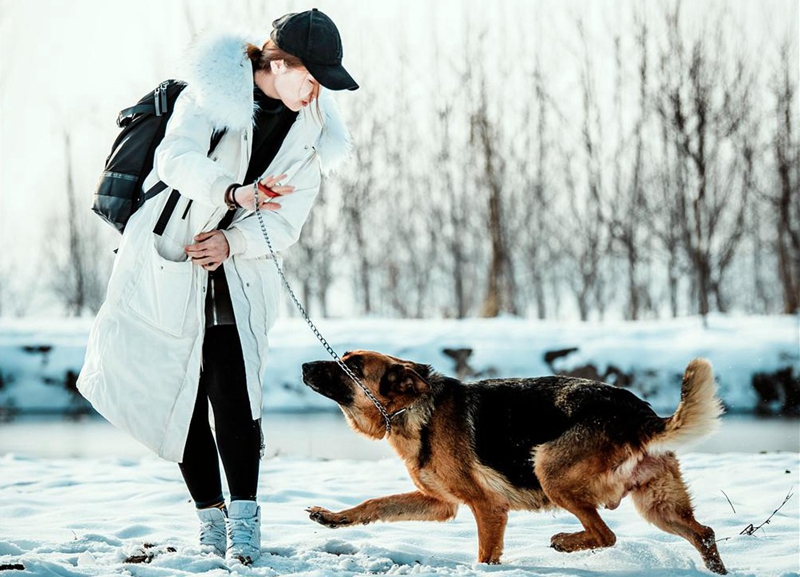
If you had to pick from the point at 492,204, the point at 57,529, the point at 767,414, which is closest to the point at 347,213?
the point at 492,204

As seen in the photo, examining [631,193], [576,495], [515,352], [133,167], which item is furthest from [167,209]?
[631,193]

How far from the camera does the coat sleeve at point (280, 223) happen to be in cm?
349

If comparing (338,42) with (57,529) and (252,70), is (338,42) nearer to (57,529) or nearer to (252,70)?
(252,70)

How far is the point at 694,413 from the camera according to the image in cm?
354

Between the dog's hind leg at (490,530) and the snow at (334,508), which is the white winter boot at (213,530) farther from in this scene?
the dog's hind leg at (490,530)

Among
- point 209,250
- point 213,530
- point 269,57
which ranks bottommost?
point 213,530

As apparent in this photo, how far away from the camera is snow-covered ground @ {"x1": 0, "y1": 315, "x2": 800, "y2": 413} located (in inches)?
490

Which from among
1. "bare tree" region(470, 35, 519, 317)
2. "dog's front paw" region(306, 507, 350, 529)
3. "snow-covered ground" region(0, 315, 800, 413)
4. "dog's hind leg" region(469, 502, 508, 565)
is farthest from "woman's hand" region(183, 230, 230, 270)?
"bare tree" region(470, 35, 519, 317)

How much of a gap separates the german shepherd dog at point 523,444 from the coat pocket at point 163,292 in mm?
993

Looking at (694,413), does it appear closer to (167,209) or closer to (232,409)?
(232,409)

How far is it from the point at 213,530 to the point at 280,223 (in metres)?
1.33

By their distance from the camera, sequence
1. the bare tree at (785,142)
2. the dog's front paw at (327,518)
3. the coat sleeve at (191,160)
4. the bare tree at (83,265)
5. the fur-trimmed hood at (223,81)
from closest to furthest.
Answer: the coat sleeve at (191,160)
the fur-trimmed hood at (223,81)
the dog's front paw at (327,518)
the bare tree at (785,142)
the bare tree at (83,265)

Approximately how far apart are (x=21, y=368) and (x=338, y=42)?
12.2 meters

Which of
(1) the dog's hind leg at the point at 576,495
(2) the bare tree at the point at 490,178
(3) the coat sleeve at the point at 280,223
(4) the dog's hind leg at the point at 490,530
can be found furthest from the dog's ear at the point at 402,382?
(2) the bare tree at the point at 490,178
